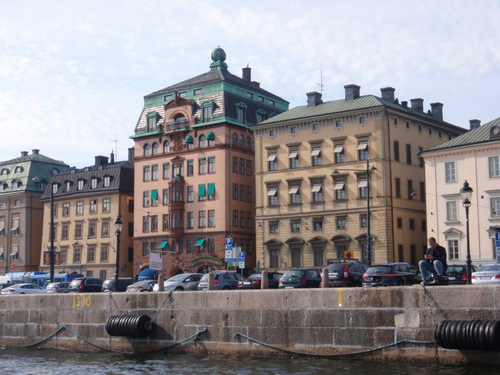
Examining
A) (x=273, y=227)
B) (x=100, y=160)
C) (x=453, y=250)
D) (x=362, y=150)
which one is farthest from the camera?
(x=100, y=160)

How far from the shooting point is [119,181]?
93.8 m

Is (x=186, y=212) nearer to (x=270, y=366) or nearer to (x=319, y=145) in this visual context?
(x=319, y=145)

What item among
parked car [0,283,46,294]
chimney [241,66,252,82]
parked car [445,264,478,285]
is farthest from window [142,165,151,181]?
parked car [445,264,478,285]

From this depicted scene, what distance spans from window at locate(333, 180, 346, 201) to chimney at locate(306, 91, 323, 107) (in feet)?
31.6

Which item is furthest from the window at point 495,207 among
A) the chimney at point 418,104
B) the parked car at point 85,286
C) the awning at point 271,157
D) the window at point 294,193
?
the parked car at point 85,286

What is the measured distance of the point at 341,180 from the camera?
7225cm

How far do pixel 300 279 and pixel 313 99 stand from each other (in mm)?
38651

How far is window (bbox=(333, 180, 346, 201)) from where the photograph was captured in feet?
235

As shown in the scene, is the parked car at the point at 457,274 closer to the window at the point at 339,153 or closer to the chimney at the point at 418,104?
the window at the point at 339,153

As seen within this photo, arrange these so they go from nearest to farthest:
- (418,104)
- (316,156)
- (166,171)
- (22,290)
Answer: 1. (22,290)
2. (316,156)
3. (418,104)
4. (166,171)

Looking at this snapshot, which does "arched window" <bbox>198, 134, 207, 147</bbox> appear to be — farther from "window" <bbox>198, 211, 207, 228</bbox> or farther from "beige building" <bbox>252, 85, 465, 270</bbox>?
"window" <bbox>198, 211, 207, 228</bbox>

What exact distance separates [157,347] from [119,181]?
219 feet

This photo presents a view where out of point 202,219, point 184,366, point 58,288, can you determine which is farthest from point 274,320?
point 202,219

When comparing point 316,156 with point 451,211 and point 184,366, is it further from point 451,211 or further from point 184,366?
point 184,366
